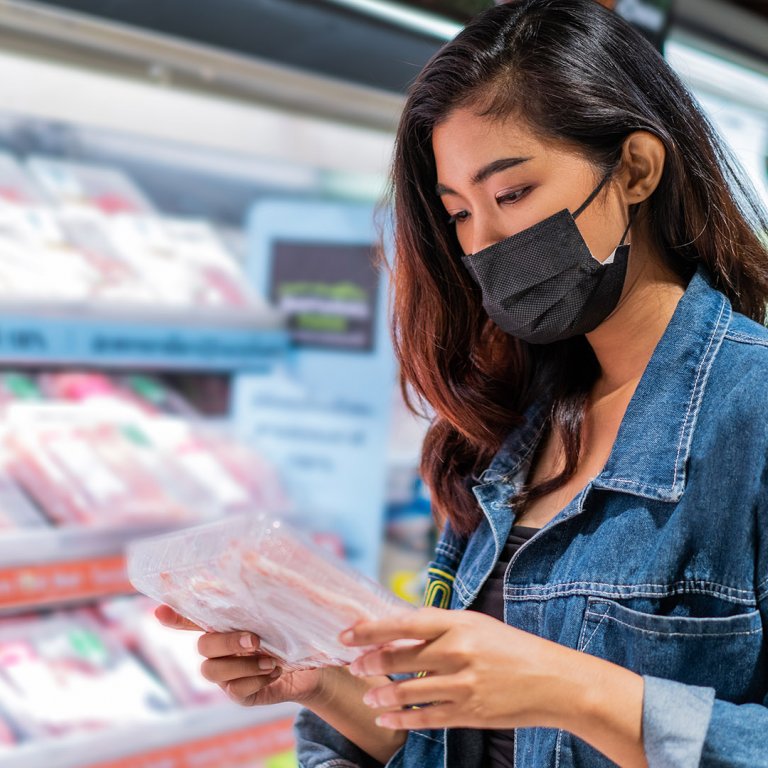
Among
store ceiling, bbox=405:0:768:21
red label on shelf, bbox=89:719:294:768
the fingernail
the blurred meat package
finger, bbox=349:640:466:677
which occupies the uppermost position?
store ceiling, bbox=405:0:768:21

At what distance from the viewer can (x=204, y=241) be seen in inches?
113

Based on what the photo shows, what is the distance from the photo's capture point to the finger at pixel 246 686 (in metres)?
1.20

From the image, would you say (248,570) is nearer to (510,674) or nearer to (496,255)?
(510,674)

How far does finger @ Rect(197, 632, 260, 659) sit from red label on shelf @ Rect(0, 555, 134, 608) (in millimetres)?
1128

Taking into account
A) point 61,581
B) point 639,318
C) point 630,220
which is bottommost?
point 61,581

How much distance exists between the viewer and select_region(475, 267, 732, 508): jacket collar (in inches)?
42.4

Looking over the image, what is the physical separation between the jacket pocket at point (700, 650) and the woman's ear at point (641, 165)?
507 millimetres

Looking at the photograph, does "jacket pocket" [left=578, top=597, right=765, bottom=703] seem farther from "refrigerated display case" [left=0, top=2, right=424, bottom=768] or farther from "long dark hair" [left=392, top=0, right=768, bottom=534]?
"refrigerated display case" [left=0, top=2, right=424, bottom=768]

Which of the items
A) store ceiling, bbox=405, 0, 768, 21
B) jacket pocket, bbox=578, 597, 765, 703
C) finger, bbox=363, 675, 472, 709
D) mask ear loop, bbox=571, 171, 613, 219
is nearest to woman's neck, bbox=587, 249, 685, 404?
mask ear loop, bbox=571, 171, 613, 219

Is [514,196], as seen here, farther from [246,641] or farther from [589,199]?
[246,641]

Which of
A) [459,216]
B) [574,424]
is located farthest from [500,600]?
[459,216]

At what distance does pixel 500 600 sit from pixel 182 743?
1.41 m

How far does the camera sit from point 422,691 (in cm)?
83

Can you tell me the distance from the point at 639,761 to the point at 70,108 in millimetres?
1809
